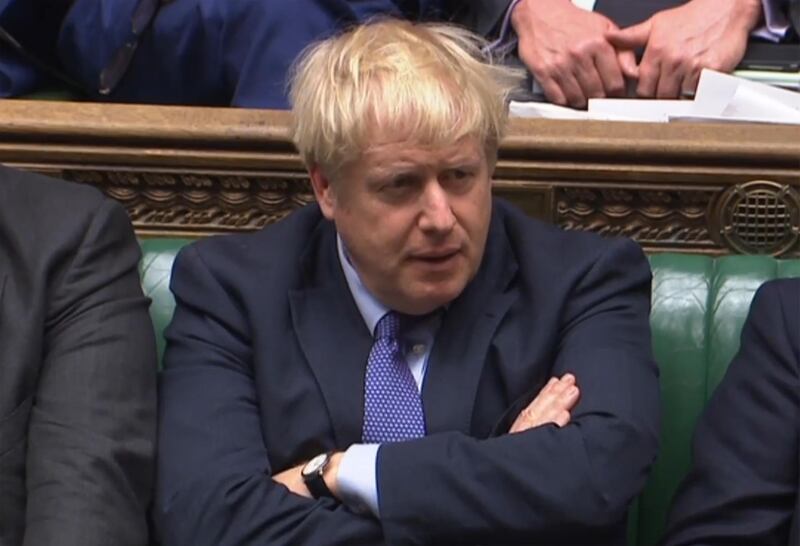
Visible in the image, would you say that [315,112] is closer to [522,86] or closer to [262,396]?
[262,396]

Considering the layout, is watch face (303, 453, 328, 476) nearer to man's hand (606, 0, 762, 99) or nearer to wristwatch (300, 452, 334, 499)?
wristwatch (300, 452, 334, 499)

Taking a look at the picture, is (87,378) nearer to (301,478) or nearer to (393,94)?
(301,478)

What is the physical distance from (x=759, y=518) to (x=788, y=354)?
185mm

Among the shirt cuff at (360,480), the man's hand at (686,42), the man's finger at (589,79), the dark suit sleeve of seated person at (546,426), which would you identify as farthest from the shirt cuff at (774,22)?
the shirt cuff at (360,480)

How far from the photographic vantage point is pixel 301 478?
188 centimetres

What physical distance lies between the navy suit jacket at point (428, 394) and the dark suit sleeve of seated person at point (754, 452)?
0.07 meters

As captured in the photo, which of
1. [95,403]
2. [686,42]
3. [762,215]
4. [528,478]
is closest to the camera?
[528,478]

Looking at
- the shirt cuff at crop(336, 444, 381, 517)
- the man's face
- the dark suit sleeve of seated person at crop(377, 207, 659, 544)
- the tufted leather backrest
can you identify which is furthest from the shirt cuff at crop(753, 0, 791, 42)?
the shirt cuff at crop(336, 444, 381, 517)

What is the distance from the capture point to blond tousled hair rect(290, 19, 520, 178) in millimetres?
1827

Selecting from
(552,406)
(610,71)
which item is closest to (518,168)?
(610,71)

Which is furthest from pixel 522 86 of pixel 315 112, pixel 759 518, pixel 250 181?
pixel 759 518

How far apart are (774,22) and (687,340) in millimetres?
619

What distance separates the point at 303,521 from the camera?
5.95 feet

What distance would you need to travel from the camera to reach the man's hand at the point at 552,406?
1.86 m
